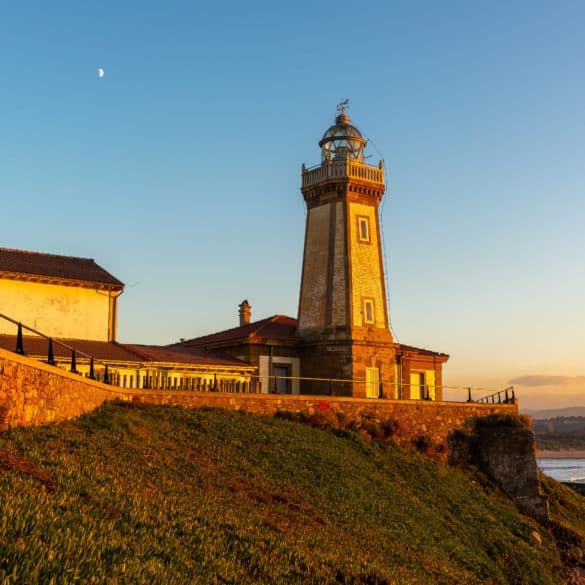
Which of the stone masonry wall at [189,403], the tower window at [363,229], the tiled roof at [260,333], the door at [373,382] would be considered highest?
the tower window at [363,229]

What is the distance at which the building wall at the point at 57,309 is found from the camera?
1239 inches

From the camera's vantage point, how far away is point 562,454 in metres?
178

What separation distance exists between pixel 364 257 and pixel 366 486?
19146 millimetres

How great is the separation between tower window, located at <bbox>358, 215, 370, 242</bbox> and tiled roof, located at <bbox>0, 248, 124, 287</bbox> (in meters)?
13.8

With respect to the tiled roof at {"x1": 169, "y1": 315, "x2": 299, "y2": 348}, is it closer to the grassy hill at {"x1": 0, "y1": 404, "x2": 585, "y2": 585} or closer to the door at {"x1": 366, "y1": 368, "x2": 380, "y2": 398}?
the door at {"x1": 366, "y1": 368, "x2": 380, "y2": 398}

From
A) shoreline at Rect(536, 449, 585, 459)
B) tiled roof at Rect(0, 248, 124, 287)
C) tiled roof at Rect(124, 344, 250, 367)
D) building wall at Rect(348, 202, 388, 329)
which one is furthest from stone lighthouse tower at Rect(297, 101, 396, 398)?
shoreline at Rect(536, 449, 585, 459)

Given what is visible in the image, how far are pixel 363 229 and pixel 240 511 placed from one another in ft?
90.4

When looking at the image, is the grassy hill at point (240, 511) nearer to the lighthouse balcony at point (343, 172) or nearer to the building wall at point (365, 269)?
the building wall at point (365, 269)

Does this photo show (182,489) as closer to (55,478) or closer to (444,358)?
(55,478)

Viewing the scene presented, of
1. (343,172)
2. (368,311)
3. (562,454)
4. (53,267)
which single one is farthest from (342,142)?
(562,454)

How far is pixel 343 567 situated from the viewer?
12.7 metres

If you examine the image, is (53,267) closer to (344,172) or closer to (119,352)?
(119,352)

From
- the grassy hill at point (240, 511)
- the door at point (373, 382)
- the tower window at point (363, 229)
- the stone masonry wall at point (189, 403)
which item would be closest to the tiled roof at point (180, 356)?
the stone masonry wall at point (189, 403)

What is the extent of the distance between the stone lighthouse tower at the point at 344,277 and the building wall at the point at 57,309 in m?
11.8
